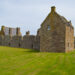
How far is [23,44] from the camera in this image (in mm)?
51750

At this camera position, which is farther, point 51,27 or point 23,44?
point 23,44

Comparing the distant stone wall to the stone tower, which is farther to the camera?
the distant stone wall

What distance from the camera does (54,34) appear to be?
3603 centimetres

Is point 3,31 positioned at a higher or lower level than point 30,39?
higher

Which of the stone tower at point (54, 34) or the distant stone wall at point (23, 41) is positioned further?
the distant stone wall at point (23, 41)

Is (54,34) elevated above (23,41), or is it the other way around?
(54,34)

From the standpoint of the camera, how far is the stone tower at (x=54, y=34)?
1379 inches

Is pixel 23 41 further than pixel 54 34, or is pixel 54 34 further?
pixel 23 41

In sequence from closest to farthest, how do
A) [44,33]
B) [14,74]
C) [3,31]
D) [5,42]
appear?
1. [14,74]
2. [44,33]
3. [5,42]
4. [3,31]

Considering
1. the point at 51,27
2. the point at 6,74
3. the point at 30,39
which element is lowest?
the point at 6,74

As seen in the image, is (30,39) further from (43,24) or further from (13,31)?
(13,31)

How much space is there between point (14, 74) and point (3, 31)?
53936mm

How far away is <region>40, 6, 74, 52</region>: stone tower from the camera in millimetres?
35019

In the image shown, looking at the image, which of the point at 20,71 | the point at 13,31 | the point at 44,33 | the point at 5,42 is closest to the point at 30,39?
the point at 44,33
